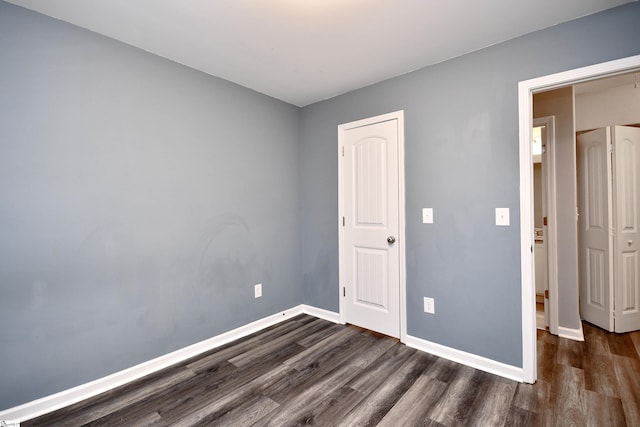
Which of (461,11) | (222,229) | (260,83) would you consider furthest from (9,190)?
(461,11)

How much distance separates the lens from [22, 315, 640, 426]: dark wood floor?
1673 mm

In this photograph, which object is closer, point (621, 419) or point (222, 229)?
point (621, 419)

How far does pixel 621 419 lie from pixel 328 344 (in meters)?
1.93

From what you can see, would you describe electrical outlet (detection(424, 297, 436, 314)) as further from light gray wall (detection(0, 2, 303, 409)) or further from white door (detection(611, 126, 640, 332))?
white door (detection(611, 126, 640, 332))

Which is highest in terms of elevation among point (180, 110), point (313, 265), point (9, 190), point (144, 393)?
point (180, 110)

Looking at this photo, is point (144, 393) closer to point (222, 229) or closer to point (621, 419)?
point (222, 229)

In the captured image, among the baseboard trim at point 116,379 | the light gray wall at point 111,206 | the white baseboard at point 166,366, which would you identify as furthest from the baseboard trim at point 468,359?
the light gray wall at point 111,206

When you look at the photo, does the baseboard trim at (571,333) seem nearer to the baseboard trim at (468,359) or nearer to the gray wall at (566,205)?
the gray wall at (566,205)

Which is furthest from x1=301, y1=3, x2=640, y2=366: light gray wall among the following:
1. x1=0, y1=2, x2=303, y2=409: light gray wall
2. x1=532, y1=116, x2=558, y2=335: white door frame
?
x1=0, y1=2, x2=303, y2=409: light gray wall

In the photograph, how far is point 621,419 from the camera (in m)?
1.61

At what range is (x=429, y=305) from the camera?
2.48 meters

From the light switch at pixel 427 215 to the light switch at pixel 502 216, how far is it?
0.49 m

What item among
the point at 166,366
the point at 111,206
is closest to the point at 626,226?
the point at 166,366

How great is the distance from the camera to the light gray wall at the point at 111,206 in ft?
5.53
